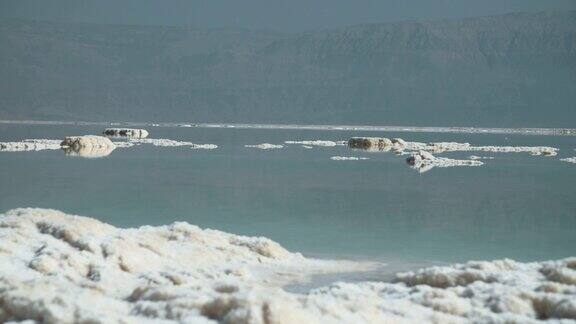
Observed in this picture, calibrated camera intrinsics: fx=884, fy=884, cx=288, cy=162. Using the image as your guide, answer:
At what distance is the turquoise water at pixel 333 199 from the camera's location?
1923 cm

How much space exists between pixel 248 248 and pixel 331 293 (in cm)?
448

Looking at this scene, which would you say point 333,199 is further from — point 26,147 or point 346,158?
point 26,147

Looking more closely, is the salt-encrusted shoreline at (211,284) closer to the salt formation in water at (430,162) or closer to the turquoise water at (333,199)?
the turquoise water at (333,199)

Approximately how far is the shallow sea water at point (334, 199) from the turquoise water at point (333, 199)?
A: 0.12 ft

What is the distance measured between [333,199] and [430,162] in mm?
17249

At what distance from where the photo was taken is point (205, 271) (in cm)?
1233

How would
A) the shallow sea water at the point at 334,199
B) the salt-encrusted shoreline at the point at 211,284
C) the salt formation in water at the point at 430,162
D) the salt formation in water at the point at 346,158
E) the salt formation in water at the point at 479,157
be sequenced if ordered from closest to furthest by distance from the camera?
1. the salt-encrusted shoreline at the point at 211,284
2. the shallow sea water at the point at 334,199
3. the salt formation in water at the point at 430,162
4. the salt formation in water at the point at 346,158
5. the salt formation in water at the point at 479,157

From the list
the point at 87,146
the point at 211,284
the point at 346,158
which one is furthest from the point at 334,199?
the point at 87,146

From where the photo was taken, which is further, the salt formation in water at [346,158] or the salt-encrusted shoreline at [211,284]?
the salt formation in water at [346,158]

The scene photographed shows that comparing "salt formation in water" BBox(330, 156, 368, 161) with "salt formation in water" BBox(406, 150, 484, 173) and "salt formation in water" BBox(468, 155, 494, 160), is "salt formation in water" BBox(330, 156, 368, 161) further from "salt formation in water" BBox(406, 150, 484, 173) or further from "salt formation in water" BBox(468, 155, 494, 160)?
"salt formation in water" BBox(468, 155, 494, 160)

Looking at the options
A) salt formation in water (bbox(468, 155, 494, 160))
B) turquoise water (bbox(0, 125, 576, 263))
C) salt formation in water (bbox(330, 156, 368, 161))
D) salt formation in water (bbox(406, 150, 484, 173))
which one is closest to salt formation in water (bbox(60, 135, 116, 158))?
turquoise water (bbox(0, 125, 576, 263))

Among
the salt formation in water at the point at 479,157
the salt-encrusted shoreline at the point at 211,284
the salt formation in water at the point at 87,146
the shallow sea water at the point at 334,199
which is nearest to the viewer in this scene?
the salt-encrusted shoreline at the point at 211,284

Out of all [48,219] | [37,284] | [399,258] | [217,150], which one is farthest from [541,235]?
[217,150]

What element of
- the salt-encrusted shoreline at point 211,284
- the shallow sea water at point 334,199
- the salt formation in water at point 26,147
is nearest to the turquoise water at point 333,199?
the shallow sea water at point 334,199
